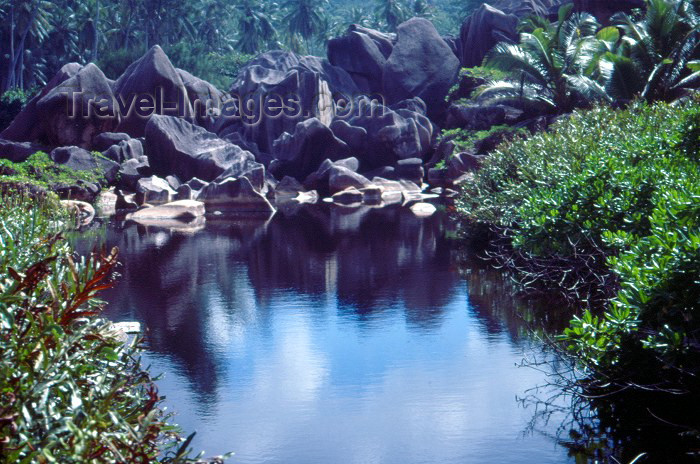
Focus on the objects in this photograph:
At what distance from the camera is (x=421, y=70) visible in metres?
39.5

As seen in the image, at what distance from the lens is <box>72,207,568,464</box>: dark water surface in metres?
6.57

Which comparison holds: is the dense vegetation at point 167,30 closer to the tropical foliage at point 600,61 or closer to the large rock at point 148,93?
the large rock at point 148,93

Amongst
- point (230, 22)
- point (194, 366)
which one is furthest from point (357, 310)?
point (230, 22)

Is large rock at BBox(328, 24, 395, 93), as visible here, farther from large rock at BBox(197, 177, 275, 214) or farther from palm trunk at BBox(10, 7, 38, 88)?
palm trunk at BBox(10, 7, 38, 88)

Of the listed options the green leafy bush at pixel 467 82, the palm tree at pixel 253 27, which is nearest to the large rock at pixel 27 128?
the green leafy bush at pixel 467 82

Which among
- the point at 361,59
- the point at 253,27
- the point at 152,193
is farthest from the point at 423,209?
the point at 253,27

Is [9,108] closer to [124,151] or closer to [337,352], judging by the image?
[124,151]

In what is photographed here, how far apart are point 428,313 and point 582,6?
27.2 metres

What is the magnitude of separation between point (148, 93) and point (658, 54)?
2005cm

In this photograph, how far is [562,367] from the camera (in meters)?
8.07

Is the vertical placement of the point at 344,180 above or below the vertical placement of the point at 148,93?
below

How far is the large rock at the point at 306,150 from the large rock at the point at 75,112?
6932 millimetres

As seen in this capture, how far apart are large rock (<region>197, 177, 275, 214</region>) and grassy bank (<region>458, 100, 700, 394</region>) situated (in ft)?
31.0

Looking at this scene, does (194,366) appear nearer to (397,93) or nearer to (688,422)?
(688,422)
